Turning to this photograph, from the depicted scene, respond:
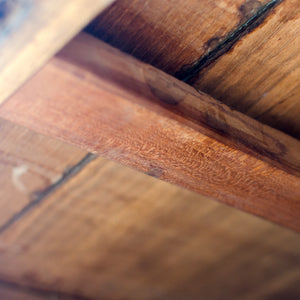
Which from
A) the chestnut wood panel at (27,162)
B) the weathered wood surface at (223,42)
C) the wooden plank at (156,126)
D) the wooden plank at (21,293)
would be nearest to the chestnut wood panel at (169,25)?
the weathered wood surface at (223,42)

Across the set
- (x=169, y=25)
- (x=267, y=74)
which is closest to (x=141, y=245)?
(x=267, y=74)

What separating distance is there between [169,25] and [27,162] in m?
0.79

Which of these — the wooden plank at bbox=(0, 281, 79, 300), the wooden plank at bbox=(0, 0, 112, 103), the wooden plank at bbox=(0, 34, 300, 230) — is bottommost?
the wooden plank at bbox=(0, 0, 112, 103)

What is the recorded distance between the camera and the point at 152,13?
1.03 metres

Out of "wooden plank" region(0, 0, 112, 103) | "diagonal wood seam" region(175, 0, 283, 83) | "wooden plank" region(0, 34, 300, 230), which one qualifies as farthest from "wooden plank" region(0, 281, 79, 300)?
"wooden plank" region(0, 0, 112, 103)

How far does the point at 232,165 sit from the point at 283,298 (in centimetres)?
178

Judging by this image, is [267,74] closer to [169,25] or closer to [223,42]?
[223,42]

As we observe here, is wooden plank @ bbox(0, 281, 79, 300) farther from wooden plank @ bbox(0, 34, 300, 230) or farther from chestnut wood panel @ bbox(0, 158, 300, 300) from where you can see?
wooden plank @ bbox(0, 34, 300, 230)

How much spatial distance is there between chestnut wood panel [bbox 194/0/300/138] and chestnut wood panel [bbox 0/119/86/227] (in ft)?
1.90

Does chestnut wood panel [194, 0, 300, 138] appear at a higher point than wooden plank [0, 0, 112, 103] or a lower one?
higher

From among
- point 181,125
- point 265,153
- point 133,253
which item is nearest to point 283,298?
point 133,253

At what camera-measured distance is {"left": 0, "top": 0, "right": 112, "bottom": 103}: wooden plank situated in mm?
676

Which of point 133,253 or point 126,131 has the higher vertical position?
point 133,253

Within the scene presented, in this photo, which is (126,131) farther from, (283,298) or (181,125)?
(283,298)
